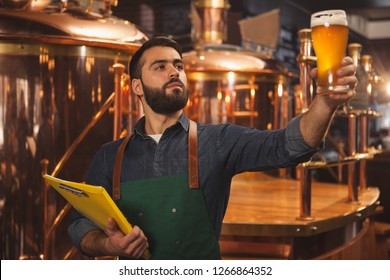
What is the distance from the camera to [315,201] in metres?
4.22

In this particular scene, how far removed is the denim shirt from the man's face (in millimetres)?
80

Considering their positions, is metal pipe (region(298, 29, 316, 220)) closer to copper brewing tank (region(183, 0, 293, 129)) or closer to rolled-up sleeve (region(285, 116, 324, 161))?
rolled-up sleeve (region(285, 116, 324, 161))

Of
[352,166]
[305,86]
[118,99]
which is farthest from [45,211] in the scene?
[352,166]

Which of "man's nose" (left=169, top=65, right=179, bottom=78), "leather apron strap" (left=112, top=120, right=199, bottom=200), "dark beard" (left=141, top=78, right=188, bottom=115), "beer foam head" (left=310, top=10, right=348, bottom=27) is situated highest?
"beer foam head" (left=310, top=10, right=348, bottom=27)

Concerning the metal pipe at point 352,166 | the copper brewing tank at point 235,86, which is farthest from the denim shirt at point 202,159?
the copper brewing tank at point 235,86

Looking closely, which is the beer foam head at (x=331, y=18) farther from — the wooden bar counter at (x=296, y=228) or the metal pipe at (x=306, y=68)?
the wooden bar counter at (x=296, y=228)

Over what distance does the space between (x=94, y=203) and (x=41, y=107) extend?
6.05 ft

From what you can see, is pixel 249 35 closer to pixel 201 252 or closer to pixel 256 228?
pixel 256 228

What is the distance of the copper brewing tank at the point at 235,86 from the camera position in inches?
210

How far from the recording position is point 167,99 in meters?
1.90

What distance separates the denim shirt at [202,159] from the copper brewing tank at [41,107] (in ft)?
5.03

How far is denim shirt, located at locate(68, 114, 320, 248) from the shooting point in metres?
1.87

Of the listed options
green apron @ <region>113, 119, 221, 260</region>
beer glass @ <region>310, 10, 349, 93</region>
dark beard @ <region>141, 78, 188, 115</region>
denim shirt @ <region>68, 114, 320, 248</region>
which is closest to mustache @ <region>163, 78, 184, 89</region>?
dark beard @ <region>141, 78, 188, 115</region>
